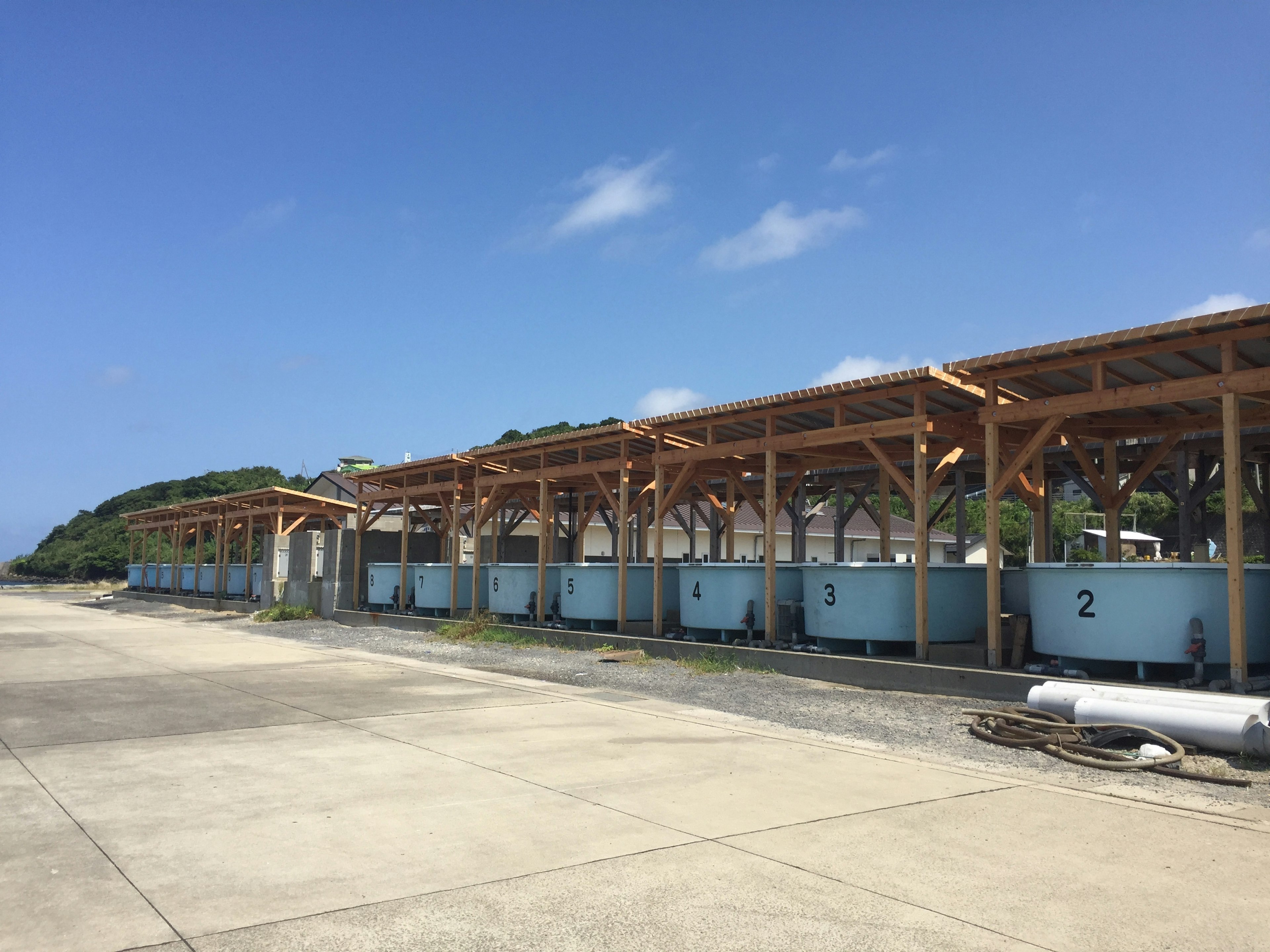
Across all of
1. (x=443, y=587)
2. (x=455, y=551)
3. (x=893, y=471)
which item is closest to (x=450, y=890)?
(x=893, y=471)

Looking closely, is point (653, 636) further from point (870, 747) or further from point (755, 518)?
point (755, 518)

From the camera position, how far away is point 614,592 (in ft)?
65.5

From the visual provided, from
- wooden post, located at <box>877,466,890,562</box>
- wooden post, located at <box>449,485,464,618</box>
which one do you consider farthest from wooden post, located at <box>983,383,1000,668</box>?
wooden post, located at <box>449,485,464,618</box>

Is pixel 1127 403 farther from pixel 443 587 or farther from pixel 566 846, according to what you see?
pixel 443 587

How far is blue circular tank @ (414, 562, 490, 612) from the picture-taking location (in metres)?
25.1

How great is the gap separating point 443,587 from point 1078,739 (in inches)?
758

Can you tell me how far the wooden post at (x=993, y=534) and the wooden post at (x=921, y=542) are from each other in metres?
0.90

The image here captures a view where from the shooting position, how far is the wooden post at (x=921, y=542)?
13.3 m

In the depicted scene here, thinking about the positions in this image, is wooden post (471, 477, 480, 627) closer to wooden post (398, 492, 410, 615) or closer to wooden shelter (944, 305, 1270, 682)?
wooden post (398, 492, 410, 615)

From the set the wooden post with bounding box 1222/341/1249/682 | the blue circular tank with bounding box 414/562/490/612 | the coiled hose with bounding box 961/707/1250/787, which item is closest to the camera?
the coiled hose with bounding box 961/707/1250/787

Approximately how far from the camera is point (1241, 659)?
9961mm

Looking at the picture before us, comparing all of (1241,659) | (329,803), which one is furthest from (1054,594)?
(329,803)

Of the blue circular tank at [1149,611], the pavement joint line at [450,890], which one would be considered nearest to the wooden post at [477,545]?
the blue circular tank at [1149,611]

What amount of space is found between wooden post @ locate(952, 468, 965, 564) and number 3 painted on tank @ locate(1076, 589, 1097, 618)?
6415mm
